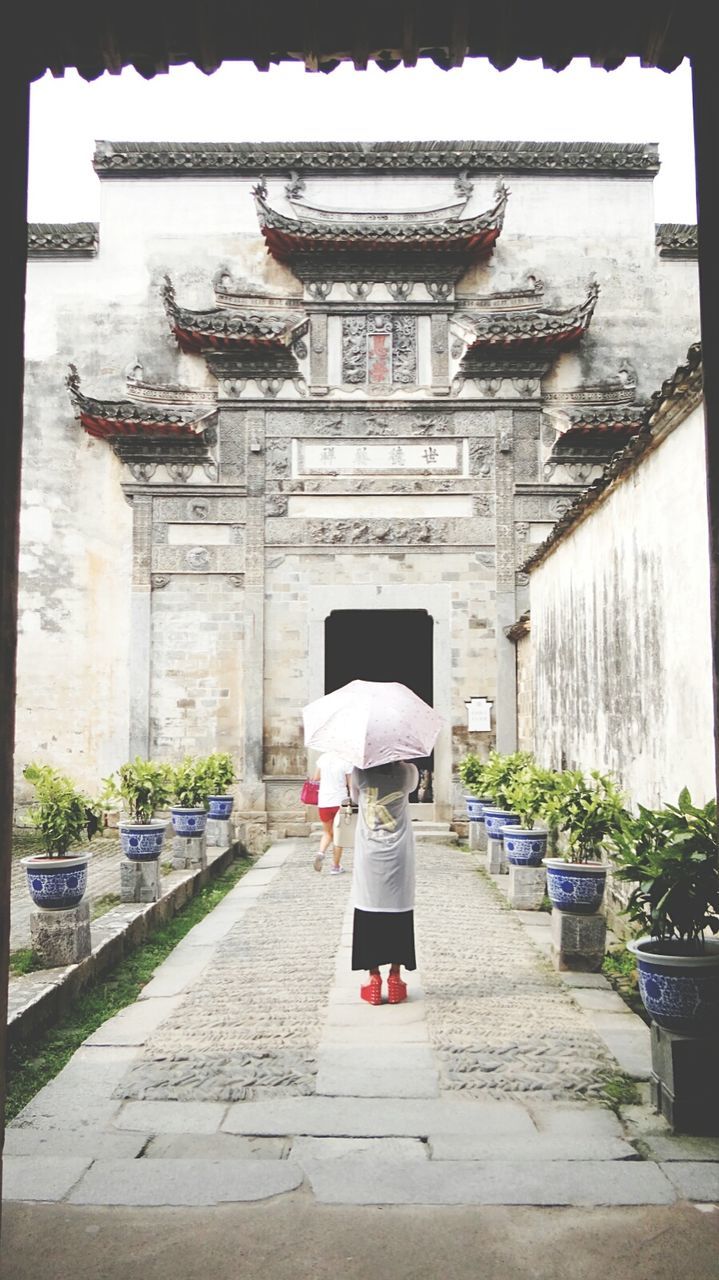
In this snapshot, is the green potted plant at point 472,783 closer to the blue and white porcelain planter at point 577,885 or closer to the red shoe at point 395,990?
the blue and white porcelain planter at point 577,885

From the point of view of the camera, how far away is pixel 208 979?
252 inches

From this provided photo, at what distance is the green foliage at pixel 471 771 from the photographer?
13.0 m

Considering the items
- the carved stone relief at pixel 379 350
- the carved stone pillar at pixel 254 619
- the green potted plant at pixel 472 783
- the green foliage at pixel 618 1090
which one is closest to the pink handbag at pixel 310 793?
the carved stone pillar at pixel 254 619

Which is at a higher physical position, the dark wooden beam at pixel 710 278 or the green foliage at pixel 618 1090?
the dark wooden beam at pixel 710 278

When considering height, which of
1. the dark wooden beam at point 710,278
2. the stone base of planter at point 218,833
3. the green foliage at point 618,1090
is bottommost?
the green foliage at point 618,1090

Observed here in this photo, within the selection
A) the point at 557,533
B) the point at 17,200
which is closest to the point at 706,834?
the point at 17,200

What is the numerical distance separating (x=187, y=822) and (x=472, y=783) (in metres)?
4.32

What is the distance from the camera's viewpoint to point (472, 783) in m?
13.2

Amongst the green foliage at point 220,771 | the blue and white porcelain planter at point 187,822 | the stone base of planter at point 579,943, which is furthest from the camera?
the green foliage at point 220,771

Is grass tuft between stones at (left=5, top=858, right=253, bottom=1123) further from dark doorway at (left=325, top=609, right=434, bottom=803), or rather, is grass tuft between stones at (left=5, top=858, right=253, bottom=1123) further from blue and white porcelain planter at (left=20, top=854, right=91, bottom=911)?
dark doorway at (left=325, top=609, right=434, bottom=803)

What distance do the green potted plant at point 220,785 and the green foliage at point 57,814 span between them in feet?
19.2

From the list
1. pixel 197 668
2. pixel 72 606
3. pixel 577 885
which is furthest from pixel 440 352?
pixel 577 885

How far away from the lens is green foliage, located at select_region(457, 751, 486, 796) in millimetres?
12972

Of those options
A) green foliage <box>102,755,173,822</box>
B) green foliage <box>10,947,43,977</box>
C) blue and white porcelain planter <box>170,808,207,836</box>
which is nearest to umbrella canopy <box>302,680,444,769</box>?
green foliage <box>10,947,43,977</box>
